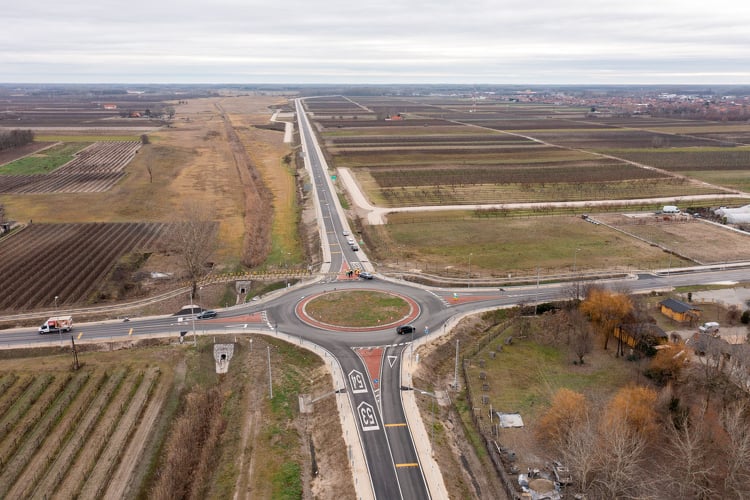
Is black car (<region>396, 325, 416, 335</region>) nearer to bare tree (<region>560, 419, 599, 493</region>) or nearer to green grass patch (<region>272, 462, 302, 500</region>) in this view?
green grass patch (<region>272, 462, 302, 500</region>)

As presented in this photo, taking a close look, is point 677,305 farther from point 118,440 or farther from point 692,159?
point 692,159

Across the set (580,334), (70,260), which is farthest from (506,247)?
(70,260)

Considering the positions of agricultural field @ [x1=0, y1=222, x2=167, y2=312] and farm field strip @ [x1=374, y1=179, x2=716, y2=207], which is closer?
agricultural field @ [x1=0, y1=222, x2=167, y2=312]

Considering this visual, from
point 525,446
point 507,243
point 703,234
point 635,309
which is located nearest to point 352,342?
point 525,446

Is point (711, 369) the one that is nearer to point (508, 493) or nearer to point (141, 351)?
point (508, 493)

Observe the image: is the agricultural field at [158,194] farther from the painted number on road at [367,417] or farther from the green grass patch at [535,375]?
the green grass patch at [535,375]

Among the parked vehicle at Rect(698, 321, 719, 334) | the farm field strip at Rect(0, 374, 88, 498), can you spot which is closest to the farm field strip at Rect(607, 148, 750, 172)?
the parked vehicle at Rect(698, 321, 719, 334)

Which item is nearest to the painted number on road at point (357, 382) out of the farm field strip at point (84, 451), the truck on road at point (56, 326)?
the farm field strip at point (84, 451)
